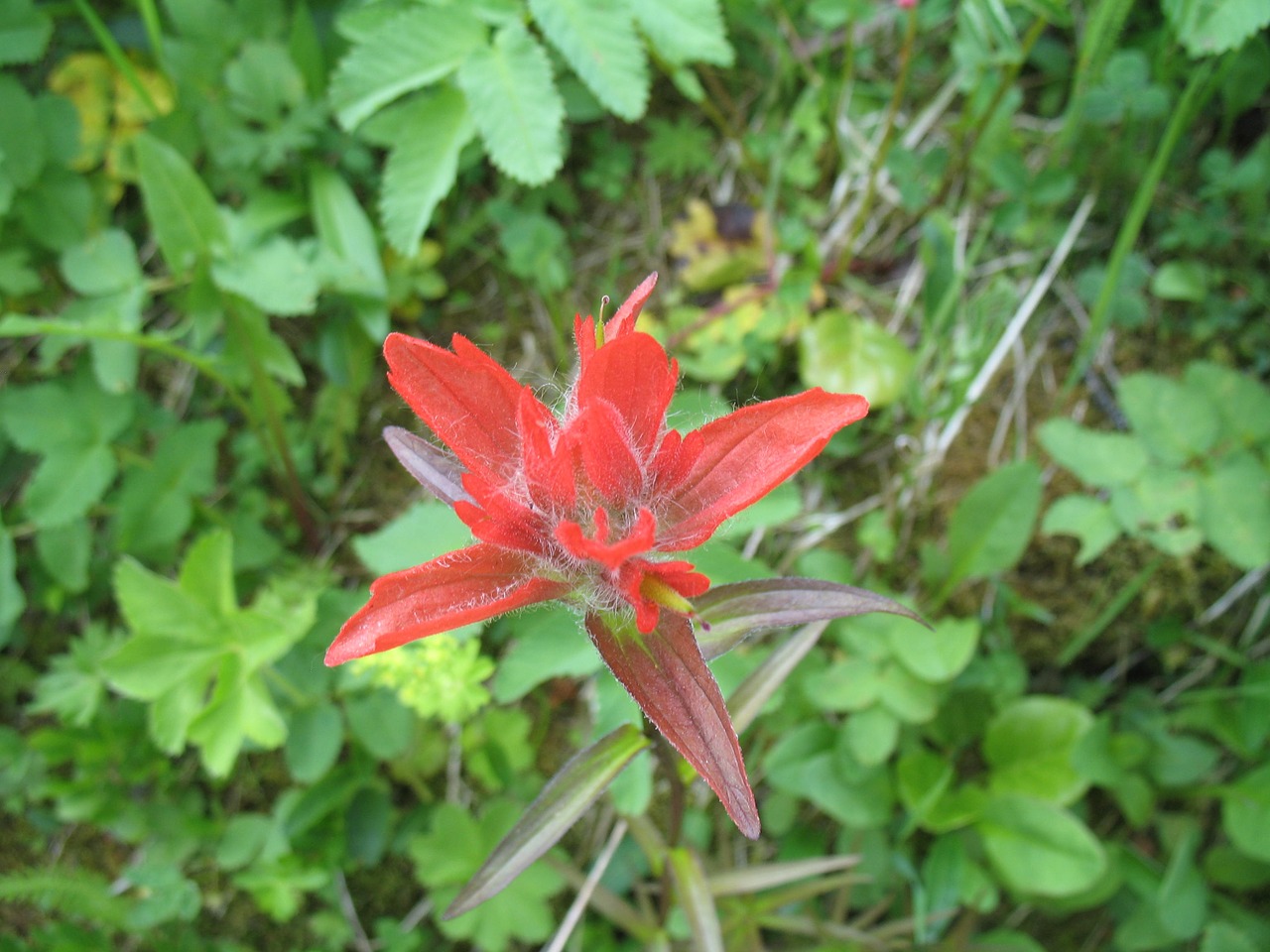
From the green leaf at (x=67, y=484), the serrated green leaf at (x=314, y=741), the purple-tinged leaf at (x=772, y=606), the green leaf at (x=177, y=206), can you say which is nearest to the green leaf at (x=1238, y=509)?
the purple-tinged leaf at (x=772, y=606)

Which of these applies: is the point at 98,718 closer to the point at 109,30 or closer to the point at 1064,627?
the point at 109,30

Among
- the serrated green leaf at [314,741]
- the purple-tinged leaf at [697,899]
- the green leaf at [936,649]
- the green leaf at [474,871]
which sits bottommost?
the green leaf at [474,871]

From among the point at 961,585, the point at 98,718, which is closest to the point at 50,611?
the point at 98,718

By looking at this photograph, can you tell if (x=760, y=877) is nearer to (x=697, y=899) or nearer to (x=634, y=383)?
(x=697, y=899)

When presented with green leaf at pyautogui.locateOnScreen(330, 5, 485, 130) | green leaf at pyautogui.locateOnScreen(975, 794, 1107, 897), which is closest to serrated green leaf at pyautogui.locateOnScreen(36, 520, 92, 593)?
green leaf at pyautogui.locateOnScreen(330, 5, 485, 130)

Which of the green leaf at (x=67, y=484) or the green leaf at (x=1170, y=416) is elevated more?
the green leaf at (x=1170, y=416)

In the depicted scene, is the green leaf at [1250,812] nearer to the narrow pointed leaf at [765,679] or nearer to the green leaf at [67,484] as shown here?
the narrow pointed leaf at [765,679]
